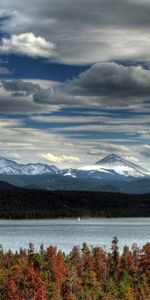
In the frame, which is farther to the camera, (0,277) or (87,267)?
(87,267)

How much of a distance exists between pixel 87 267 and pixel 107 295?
106ft

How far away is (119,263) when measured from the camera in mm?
156875

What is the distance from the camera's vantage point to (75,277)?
446 ft

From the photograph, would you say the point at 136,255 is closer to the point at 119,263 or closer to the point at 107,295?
the point at 119,263

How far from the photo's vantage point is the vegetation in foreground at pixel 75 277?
123812 millimetres

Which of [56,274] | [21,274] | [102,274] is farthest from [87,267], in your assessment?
[21,274]

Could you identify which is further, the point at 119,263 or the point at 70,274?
the point at 119,263

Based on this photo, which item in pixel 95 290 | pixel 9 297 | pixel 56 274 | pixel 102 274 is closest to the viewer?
pixel 9 297

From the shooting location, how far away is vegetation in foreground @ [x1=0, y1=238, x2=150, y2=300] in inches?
4875

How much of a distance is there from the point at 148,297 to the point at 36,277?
2250 centimetres

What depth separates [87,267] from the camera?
153750 mm

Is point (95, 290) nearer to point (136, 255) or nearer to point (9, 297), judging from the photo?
point (9, 297)

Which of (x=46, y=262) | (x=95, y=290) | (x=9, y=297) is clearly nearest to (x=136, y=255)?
(x=46, y=262)

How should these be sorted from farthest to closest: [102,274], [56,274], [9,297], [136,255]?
[136,255]
[102,274]
[56,274]
[9,297]
